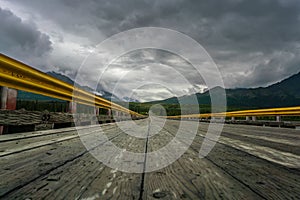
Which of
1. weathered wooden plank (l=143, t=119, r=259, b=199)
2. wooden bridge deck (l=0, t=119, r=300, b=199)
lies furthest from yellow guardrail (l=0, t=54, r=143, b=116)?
weathered wooden plank (l=143, t=119, r=259, b=199)

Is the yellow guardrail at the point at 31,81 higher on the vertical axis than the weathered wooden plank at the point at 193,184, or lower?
higher

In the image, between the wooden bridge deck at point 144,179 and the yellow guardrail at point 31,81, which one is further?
the yellow guardrail at point 31,81

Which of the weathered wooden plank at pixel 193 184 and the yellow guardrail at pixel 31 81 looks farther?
the yellow guardrail at pixel 31 81

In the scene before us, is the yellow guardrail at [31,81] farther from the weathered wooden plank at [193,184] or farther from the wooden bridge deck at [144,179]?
the weathered wooden plank at [193,184]

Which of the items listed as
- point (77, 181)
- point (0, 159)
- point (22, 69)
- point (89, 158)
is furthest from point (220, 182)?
point (22, 69)

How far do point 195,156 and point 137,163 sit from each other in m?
0.54

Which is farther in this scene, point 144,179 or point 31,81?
point 31,81

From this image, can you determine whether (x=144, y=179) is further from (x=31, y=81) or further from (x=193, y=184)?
(x=31, y=81)

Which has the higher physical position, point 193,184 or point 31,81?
point 31,81

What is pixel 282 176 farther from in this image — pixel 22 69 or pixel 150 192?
pixel 22 69

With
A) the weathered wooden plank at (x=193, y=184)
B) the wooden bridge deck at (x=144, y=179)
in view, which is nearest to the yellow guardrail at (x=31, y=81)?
the wooden bridge deck at (x=144, y=179)

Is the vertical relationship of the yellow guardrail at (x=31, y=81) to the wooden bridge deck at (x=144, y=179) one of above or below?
above

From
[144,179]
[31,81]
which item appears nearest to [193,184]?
[144,179]

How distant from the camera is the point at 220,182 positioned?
1080mm
